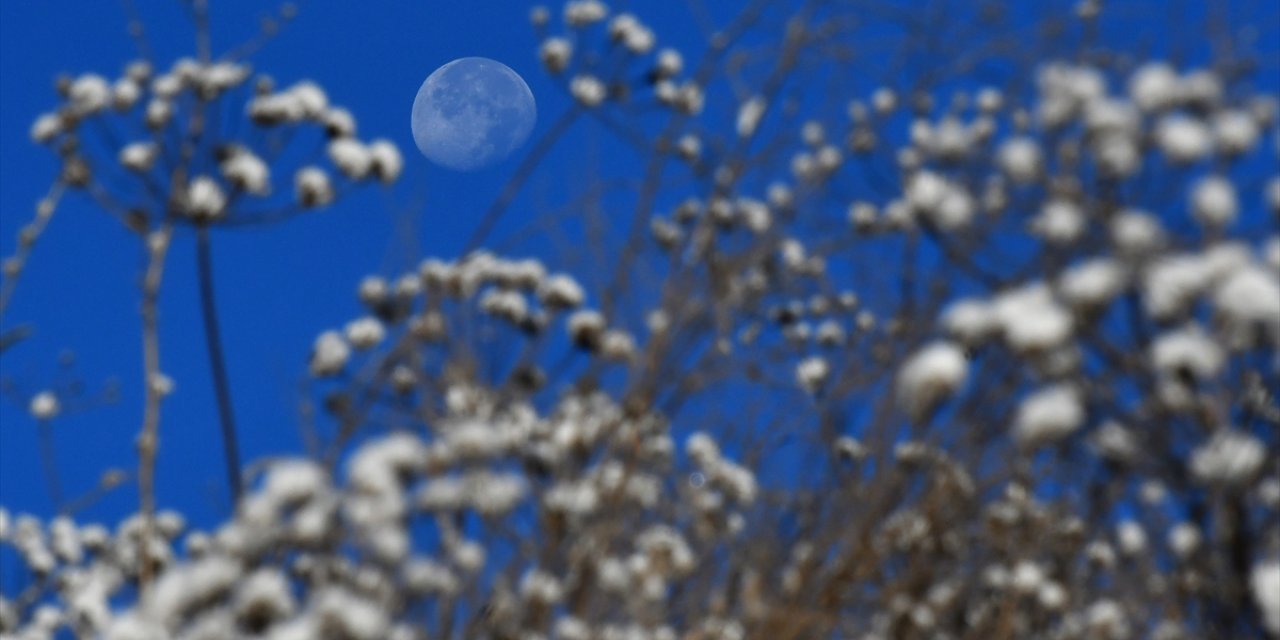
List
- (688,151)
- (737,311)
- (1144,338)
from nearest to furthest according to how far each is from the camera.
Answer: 1. (1144,338)
2. (737,311)
3. (688,151)

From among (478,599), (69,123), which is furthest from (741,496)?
(69,123)

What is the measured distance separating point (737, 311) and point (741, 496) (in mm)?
1188

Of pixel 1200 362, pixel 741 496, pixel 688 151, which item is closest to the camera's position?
pixel 1200 362

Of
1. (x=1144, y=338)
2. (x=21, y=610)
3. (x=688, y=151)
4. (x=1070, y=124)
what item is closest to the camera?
(x=1144, y=338)

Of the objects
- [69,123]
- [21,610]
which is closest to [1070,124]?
[69,123]

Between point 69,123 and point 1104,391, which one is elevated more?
point 69,123

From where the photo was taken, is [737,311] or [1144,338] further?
[737,311]

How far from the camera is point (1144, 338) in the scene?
368 cm

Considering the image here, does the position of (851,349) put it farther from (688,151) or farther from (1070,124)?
(1070,124)

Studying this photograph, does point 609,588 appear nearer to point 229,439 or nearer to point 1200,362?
point 229,439

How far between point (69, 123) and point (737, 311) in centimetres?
253

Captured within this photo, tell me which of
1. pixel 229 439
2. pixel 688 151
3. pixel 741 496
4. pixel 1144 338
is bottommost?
pixel 1144 338

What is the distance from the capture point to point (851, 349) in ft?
21.5

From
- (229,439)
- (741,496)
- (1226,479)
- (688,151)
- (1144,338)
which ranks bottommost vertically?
(1226,479)
